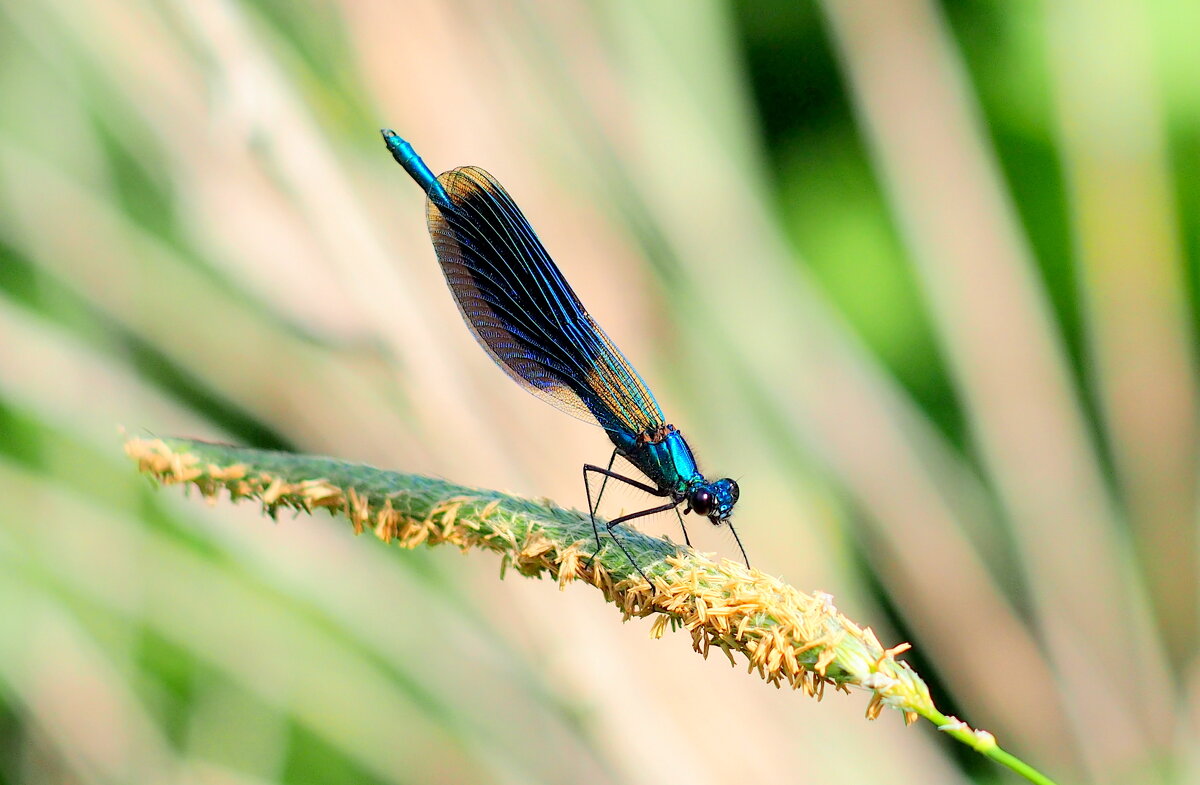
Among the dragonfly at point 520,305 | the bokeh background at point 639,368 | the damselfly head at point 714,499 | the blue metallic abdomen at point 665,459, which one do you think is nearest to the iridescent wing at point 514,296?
the dragonfly at point 520,305

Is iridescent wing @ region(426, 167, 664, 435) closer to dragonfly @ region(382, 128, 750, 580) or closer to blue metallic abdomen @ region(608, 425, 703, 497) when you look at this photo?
dragonfly @ region(382, 128, 750, 580)

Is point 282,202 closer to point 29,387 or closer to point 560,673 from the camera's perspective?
point 29,387

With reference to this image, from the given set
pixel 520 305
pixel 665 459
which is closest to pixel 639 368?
pixel 520 305

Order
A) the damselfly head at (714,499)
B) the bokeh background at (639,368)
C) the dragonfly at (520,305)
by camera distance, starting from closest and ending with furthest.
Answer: the damselfly head at (714,499)
the dragonfly at (520,305)
the bokeh background at (639,368)

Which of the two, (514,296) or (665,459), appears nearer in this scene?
(665,459)

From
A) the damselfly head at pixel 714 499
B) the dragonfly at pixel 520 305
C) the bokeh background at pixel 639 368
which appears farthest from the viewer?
the bokeh background at pixel 639 368

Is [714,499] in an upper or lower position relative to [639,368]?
lower

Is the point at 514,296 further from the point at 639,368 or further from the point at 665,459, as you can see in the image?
the point at 639,368

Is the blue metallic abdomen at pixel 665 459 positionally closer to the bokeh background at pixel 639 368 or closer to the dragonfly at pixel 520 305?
the dragonfly at pixel 520 305
